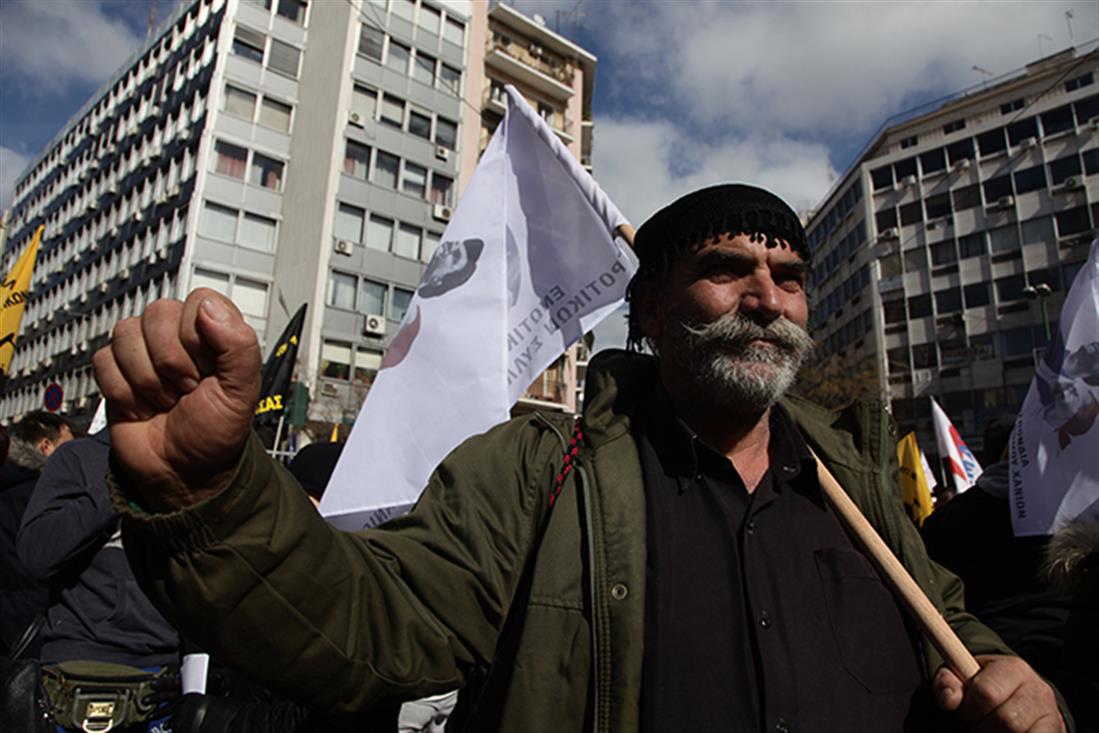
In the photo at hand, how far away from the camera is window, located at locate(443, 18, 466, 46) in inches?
1312

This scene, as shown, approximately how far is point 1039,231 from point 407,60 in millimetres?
32051

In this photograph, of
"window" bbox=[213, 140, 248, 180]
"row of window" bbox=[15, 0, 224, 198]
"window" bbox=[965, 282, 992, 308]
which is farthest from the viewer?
"window" bbox=[965, 282, 992, 308]

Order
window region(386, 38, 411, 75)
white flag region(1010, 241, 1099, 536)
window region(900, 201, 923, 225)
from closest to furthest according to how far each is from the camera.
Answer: white flag region(1010, 241, 1099, 536) → window region(386, 38, 411, 75) → window region(900, 201, 923, 225)

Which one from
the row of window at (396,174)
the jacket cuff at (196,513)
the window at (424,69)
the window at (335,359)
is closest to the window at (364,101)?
the row of window at (396,174)

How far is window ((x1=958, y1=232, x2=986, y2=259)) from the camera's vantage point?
130ft

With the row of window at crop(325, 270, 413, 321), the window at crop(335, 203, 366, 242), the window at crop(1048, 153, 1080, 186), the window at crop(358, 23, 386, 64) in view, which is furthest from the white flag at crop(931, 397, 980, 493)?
the window at crop(1048, 153, 1080, 186)

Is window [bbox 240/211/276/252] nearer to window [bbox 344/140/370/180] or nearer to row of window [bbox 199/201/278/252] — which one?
row of window [bbox 199/201/278/252]

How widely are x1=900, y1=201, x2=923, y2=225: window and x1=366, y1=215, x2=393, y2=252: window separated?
30291 millimetres

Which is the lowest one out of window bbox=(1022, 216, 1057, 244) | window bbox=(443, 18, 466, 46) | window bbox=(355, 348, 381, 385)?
window bbox=(355, 348, 381, 385)

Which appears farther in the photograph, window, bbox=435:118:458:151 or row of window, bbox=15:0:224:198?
row of window, bbox=15:0:224:198

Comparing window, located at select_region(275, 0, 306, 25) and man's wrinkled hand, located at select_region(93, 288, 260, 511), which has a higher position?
window, located at select_region(275, 0, 306, 25)

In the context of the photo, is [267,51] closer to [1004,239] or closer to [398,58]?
[398,58]

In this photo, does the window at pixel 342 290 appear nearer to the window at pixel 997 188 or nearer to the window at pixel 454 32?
the window at pixel 454 32

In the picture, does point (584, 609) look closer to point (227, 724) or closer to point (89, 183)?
point (227, 724)
